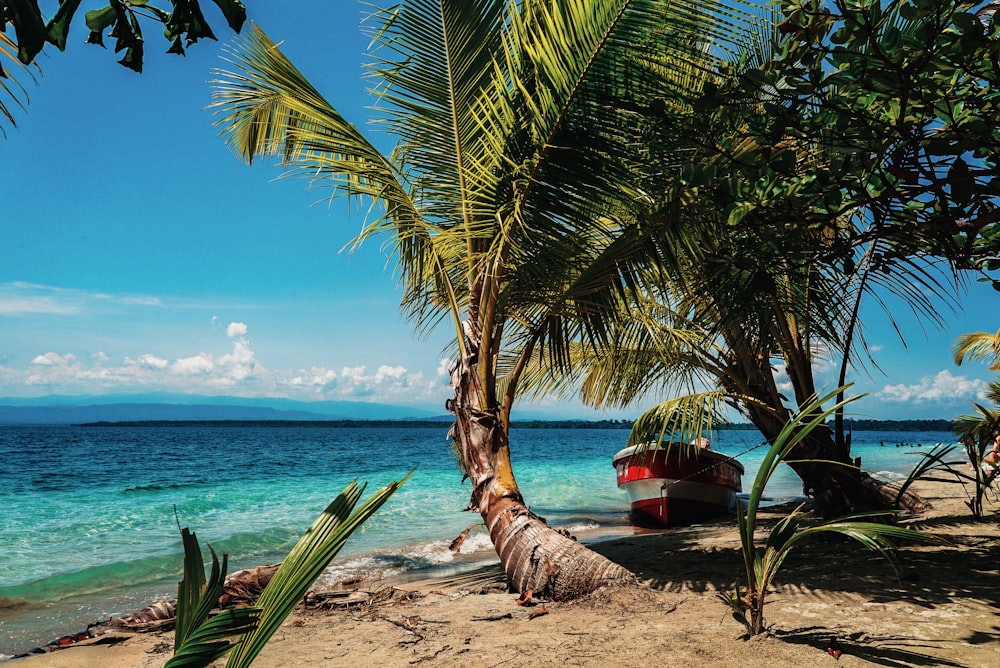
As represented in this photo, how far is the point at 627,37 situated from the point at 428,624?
404 centimetres

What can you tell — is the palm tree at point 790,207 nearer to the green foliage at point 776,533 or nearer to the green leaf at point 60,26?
the green foliage at point 776,533

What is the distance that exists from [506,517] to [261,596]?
390cm

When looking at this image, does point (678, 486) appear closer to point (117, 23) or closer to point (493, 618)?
point (493, 618)

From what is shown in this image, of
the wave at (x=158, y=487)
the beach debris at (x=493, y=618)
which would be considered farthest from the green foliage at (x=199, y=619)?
the wave at (x=158, y=487)

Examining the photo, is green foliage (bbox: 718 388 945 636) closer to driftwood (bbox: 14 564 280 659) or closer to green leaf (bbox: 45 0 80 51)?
green leaf (bbox: 45 0 80 51)

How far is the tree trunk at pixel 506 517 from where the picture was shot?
4.65 meters

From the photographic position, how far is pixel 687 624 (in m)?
3.48

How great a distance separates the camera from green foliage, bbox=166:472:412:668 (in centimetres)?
128

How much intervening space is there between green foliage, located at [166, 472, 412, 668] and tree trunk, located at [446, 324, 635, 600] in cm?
350

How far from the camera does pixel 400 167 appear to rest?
5922 mm

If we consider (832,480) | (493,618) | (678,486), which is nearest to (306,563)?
(493,618)

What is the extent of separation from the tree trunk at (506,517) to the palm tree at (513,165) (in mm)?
12

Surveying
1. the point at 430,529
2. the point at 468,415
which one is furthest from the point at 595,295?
the point at 430,529

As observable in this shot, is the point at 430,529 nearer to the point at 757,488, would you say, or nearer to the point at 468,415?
the point at 468,415
